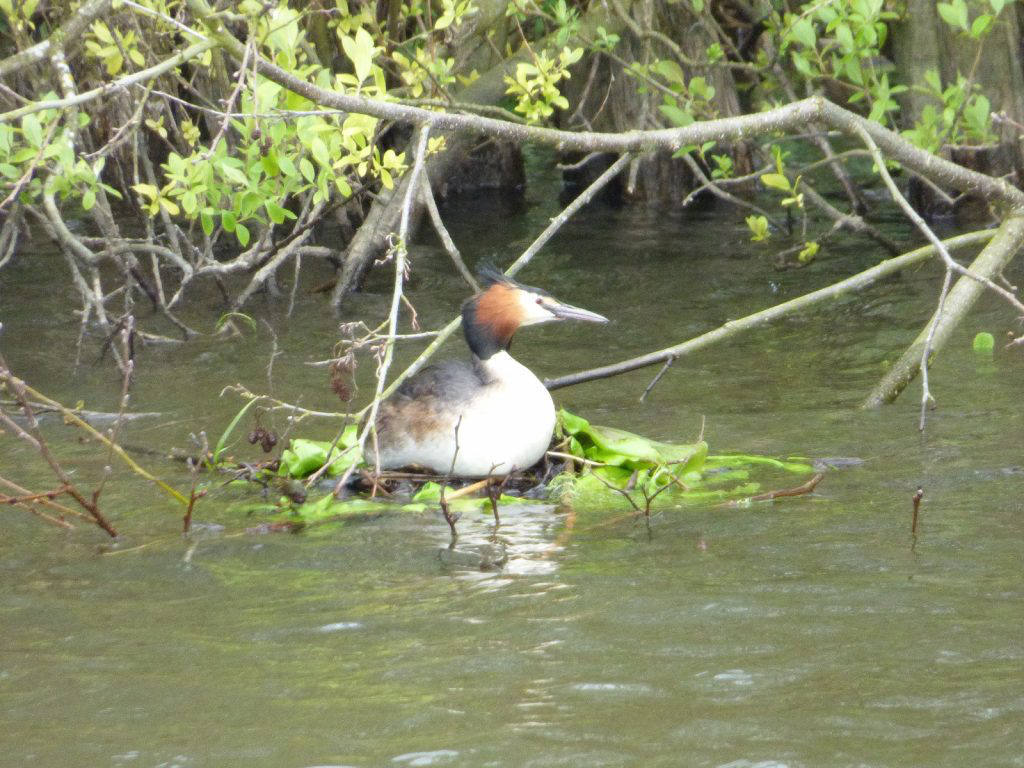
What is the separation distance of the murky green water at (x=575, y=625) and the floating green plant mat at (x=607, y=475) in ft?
0.51

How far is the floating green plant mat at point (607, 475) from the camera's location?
17.3 ft

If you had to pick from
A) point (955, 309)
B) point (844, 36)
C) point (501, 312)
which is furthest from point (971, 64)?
point (501, 312)

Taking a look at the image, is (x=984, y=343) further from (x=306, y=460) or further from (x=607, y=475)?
(x=306, y=460)

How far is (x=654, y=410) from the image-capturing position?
693 centimetres

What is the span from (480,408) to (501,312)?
57 centimetres

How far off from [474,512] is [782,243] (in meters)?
7.16

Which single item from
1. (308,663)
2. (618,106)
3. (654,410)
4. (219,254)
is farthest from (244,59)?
(618,106)

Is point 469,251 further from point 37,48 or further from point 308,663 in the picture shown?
point 308,663

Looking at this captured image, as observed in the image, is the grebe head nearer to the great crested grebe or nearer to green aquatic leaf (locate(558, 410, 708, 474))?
the great crested grebe

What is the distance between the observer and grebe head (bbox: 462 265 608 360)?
5.83m

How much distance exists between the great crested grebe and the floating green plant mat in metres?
0.14

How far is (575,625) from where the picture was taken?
3889mm

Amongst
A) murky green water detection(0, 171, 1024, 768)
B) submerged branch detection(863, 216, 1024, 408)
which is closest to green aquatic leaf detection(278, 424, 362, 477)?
murky green water detection(0, 171, 1024, 768)

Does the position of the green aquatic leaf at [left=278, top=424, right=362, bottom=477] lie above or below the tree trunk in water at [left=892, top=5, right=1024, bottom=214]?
below
